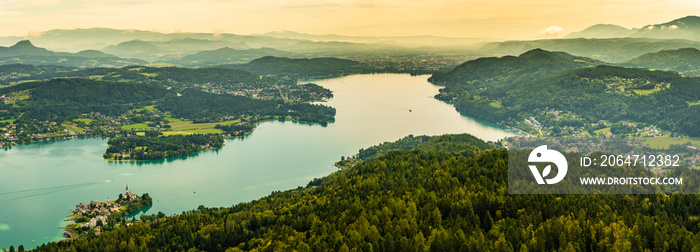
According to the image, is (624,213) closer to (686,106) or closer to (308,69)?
(686,106)

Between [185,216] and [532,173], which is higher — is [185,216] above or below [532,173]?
below

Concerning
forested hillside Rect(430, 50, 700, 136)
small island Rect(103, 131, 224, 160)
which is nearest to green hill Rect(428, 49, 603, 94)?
forested hillside Rect(430, 50, 700, 136)

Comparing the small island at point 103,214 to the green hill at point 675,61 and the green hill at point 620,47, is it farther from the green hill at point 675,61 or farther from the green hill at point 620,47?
the green hill at point 620,47

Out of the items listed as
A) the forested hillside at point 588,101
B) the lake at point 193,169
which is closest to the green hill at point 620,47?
the forested hillside at point 588,101

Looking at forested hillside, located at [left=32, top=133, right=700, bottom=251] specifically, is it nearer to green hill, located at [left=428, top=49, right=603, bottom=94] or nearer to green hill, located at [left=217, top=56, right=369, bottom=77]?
green hill, located at [left=428, top=49, right=603, bottom=94]

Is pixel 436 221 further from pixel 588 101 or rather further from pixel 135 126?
pixel 588 101

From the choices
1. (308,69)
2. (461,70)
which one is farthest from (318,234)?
(308,69)
